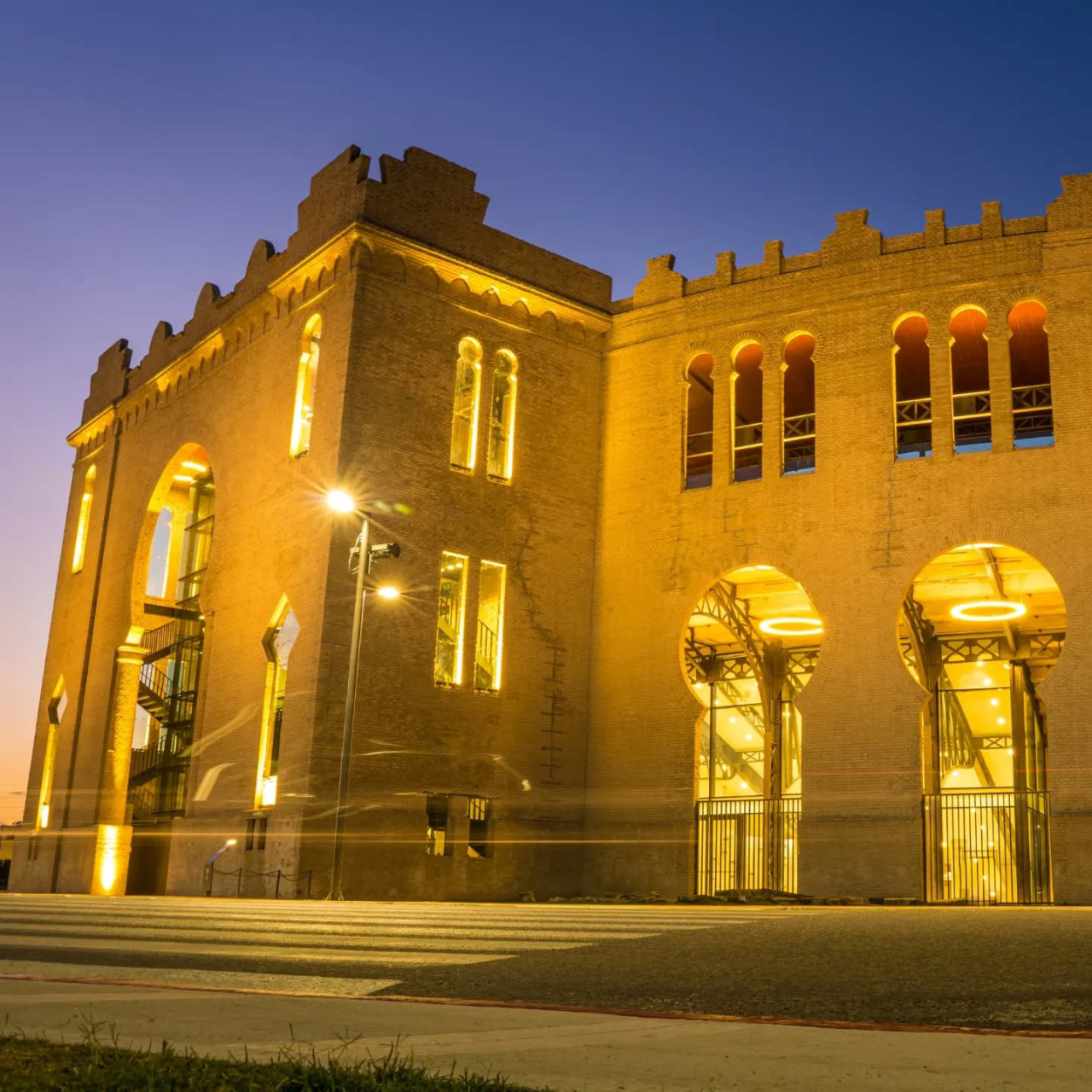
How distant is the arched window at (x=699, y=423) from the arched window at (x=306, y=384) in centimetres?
796

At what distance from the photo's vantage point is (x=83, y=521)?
38.8 meters

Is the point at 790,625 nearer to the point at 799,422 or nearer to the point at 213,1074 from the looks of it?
the point at 799,422

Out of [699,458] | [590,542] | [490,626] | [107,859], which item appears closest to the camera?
[490,626]

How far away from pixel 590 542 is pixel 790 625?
673 cm

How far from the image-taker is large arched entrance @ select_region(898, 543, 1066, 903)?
29.2 metres

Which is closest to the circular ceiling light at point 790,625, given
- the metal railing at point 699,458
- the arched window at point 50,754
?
the metal railing at point 699,458

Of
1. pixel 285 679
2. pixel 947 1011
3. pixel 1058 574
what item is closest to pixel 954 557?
pixel 1058 574

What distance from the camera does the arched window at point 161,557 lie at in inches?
1513

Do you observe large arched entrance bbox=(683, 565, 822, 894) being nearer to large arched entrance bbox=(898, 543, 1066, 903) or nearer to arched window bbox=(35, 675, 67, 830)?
large arched entrance bbox=(898, 543, 1066, 903)

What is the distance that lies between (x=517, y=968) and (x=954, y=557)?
22027 mm

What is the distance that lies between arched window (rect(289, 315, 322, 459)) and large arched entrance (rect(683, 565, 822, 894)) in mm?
9145

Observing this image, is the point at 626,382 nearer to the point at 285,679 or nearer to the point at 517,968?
the point at 285,679

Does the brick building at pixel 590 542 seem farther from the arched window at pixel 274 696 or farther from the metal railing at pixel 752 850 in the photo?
the metal railing at pixel 752 850

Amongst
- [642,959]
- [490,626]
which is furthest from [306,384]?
[642,959]
